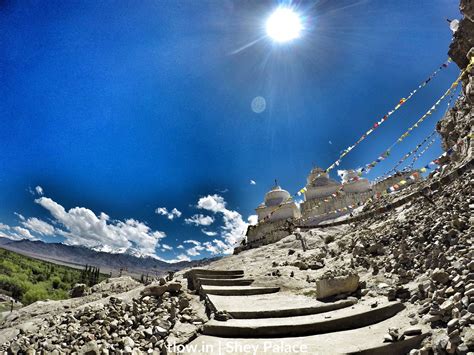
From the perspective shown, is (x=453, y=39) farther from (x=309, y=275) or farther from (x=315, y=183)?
(x=315, y=183)

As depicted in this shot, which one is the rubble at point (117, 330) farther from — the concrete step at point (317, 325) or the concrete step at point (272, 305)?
the concrete step at point (317, 325)

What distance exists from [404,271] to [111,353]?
6.87 meters

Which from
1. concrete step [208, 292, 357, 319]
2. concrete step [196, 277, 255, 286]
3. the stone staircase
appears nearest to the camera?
the stone staircase

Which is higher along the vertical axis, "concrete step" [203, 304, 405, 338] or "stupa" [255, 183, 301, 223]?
"stupa" [255, 183, 301, 223]

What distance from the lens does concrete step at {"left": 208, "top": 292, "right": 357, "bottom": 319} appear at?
20.9 feet

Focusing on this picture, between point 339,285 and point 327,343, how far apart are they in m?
2.62

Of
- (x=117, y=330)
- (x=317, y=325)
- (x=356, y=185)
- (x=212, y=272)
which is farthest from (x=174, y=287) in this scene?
(x=356, y=185)

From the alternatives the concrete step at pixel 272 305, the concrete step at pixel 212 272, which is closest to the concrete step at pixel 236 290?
the concrete step at pixel 272 305

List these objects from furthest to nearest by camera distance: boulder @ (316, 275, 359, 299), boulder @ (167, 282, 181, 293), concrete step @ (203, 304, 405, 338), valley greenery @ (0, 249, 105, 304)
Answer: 1. valley greenery @ (0, 249, 105, 304)
2. boulder @ (167, 282, 181, 293)
3. boulder @ (316, 275, 359, 299)
4. concrete step @ (203, 304, 405, 338)

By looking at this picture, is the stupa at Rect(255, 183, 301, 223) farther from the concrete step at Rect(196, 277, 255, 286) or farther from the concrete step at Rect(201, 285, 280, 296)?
the concrete step at Rect(201, 285, 280, 296)

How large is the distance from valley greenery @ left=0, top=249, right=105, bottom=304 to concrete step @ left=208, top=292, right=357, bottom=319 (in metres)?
33.3

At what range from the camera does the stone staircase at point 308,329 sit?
4.41 metres

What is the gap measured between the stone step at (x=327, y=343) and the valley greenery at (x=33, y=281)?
35.2m

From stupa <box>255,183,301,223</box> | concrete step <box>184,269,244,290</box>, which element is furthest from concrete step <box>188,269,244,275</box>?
stupa <box>255,183,301,223</box>
